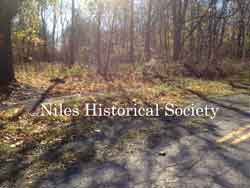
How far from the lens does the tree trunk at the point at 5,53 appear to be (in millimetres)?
12070

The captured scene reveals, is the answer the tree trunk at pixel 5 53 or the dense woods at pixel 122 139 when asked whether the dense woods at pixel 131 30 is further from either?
the dense woods at pixel 122 139

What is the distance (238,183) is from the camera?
3559 millimetres

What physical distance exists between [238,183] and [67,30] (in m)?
50.5

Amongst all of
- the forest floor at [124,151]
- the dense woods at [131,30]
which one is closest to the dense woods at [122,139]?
the forest floor at [124,151]

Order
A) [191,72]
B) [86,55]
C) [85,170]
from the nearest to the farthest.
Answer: [85,170] → [191,72] → [86,55]

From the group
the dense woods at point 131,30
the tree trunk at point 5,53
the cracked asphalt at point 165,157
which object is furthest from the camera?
the dense woods at point 131,30

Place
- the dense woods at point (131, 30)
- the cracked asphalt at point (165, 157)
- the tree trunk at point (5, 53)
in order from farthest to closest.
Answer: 1. the dense woods at point (131, 30)
2. the tree trunk at point (5, 53)
3. the cracked asphalt at point (165, 157)

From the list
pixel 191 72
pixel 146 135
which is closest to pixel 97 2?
pixel 191 72

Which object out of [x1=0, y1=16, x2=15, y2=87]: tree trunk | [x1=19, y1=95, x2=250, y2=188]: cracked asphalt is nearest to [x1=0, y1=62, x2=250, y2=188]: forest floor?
[x1=19, y1=95, x2=250, y2=188]: cracked asphalt

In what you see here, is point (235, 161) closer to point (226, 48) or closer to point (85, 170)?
point (85, 170)

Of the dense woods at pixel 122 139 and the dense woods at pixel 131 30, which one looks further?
the dense woods at pixel 131 30

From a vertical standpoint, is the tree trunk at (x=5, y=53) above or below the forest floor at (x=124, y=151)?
above

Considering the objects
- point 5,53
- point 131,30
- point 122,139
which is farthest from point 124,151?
point 131,30

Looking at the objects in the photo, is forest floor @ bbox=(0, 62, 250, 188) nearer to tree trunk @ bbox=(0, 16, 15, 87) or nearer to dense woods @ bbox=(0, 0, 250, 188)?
dense woods @ bbox=(0, 0, 250, 188)
